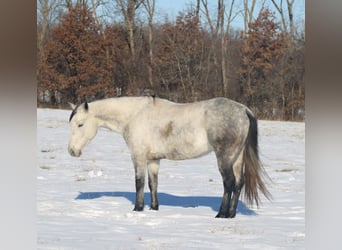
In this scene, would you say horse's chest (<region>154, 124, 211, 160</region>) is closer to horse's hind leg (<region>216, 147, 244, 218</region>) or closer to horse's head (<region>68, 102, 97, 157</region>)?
horse's hind leg (<region>216, 147, 244, 218</region>)

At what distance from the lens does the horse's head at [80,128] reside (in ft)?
18.4

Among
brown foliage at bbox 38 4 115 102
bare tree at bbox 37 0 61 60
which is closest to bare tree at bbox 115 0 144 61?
brown foliage at bbox 38 4 115 102

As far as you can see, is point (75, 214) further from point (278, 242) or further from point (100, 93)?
point (278, 242)

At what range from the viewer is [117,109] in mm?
5656

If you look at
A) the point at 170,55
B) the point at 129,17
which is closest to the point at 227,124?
the point at 170,55

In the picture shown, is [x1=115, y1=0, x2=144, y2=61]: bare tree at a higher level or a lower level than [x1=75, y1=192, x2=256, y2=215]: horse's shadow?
higher

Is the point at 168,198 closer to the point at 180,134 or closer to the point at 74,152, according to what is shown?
the point at 180,134

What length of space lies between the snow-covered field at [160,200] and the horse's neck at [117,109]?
70mm

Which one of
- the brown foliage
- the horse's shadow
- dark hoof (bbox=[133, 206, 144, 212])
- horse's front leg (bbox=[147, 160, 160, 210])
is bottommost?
dark hoof (bbox=[133, 206, 144, 212])

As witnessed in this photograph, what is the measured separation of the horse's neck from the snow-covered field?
0.07 m

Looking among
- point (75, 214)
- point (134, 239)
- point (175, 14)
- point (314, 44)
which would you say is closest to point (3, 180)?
point (75, 214)

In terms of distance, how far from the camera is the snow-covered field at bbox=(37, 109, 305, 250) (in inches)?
215

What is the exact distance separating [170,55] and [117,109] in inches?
17.2

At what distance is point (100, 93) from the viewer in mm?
5660
